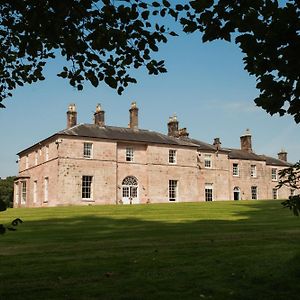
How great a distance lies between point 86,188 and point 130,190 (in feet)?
15.9

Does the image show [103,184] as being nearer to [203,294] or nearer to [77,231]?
[77,231]

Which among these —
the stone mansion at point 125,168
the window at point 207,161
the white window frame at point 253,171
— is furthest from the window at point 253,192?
the window at point 207,161

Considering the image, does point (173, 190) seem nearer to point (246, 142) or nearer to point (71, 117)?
point (71, 117)

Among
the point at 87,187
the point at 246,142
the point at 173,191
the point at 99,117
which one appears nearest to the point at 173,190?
the point at 173,191

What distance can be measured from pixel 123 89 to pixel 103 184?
34529 mm

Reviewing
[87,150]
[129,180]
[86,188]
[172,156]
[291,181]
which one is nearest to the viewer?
[291,181]

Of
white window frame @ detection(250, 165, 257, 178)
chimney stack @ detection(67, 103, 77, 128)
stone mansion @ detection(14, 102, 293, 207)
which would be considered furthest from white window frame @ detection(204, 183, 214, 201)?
chimney stack @ detection(67, 103, 77, 128)

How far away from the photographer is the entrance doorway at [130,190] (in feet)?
140

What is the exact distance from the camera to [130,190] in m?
43.4

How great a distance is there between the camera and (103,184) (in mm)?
41469

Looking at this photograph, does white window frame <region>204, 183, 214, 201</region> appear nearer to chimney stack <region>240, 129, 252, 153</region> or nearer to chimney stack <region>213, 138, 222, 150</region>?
chimney stack <region>213, 138, 222, 150</region>

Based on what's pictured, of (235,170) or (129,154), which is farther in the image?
(235,170)

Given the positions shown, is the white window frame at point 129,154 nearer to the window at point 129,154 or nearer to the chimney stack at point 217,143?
the window at point 129,154

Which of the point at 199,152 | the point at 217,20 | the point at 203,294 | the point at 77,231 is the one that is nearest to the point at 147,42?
the point at 217,20
